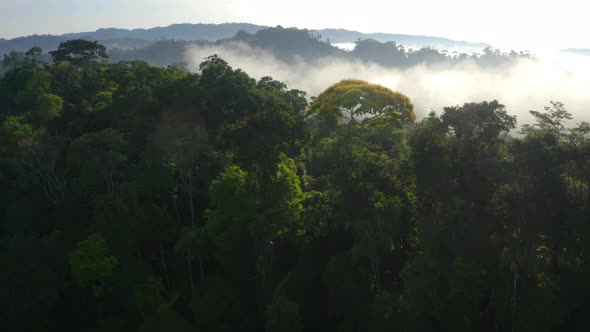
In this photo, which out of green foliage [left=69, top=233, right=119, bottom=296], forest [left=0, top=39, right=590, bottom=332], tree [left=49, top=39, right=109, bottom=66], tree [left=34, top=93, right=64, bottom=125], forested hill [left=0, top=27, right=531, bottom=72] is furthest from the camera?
forested hill [left=0, top=27, right=531, bottom=72]

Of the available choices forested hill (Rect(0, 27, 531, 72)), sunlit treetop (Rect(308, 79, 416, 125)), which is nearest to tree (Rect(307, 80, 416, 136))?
sunlit treetop (Rect(308, 79, 416, 125))

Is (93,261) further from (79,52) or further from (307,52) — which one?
(307,52)

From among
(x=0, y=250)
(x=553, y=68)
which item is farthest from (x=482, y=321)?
(x=553, y=68)

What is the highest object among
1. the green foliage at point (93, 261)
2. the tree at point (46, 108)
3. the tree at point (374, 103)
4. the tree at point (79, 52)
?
the tree at point (79, 52)

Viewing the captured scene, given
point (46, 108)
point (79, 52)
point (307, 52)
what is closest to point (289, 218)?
point (46, 108)

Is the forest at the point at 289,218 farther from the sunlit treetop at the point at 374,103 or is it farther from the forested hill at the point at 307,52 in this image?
the forested hill at the point at 307,52

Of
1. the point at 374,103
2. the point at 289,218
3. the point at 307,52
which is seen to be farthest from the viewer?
the point at 307,52

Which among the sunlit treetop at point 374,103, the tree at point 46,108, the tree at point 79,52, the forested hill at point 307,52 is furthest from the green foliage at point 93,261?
the forested hill at point 307,52

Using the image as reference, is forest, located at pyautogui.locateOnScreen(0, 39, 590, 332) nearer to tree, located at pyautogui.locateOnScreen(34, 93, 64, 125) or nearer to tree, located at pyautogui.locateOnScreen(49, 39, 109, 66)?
tree, located at pyautogui.locateOnScreen(34, 93, 64, 125)

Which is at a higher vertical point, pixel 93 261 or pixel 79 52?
pixel 79 52
